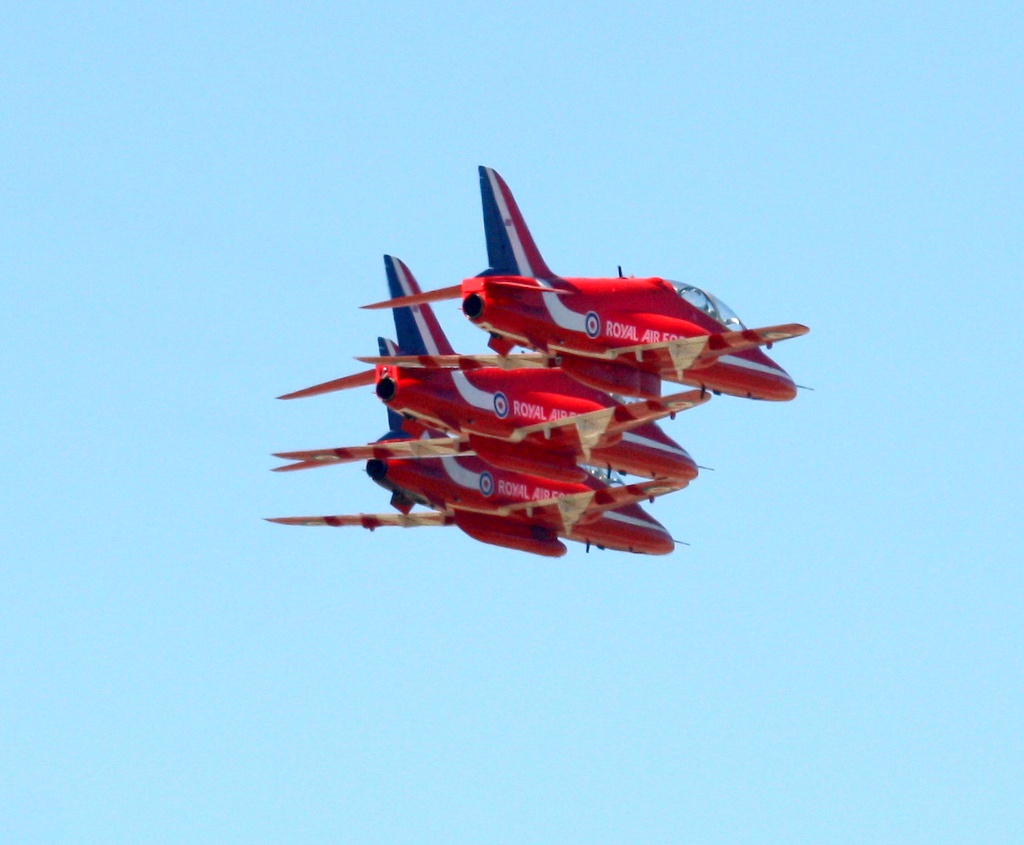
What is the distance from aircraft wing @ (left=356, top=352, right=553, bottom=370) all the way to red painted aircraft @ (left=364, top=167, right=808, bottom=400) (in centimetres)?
10

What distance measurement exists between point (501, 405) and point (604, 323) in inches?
173

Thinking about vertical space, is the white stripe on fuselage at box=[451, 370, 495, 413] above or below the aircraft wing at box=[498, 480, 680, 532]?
above

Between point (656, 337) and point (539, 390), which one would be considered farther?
point (539, 390)

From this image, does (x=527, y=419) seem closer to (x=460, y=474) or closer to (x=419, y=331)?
(x=460, y=474)

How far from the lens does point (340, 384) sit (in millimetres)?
76312

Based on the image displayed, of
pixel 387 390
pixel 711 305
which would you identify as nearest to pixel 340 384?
pixel 387 390

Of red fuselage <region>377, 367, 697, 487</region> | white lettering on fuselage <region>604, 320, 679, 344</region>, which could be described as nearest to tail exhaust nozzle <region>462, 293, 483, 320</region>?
red fuselage <region>377, 367, 697, 487</region>

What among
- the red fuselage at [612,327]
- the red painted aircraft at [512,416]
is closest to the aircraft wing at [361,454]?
the red painted aircraft at [512,416]

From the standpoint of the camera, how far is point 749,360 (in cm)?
8125

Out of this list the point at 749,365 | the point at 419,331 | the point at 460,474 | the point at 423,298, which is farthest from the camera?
the point at 460,474

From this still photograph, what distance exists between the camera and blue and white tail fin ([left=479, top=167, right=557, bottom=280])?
252 ft

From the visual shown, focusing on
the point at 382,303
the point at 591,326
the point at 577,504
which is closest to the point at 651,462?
the point at 577,504

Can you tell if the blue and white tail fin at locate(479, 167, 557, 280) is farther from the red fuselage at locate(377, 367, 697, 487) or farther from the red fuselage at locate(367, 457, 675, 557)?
the red fuselage at locate(367, 457, 675, 557)

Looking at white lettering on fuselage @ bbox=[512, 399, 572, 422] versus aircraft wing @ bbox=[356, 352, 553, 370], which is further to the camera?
white lettering on fuselage @ bbox=[512, 399, 572, 422]
